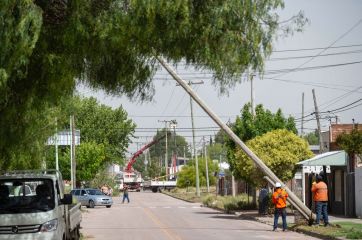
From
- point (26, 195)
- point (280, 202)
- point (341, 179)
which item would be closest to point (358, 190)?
point (341, 179)

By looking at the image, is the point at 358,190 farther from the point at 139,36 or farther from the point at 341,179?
the point at 139,36

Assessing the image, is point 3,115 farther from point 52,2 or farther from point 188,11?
point 188,11

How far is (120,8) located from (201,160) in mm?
101981

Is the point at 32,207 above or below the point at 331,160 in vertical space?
below

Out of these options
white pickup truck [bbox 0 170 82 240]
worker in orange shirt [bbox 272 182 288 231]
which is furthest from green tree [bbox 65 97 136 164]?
white pickup truck [bbox 0 170 82 240]

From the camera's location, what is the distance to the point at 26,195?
15719 mm

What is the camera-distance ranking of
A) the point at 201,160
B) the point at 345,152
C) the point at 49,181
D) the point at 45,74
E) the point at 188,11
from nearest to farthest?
the point at 188,11, the point at 45,74, the point at 49,181, the point at 345,152, the point at 201,160

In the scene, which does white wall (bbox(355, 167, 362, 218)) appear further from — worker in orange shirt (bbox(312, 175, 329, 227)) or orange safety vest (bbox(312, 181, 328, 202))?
orange safety vest (bbox(312, 181, 328, 202))

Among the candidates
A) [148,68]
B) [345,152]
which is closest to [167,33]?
[148,68]

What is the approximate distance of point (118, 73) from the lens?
1363 cm

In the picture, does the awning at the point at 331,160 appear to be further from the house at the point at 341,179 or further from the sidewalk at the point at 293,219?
the sidewalk at the point at 293,219

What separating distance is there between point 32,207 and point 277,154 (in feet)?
74.6

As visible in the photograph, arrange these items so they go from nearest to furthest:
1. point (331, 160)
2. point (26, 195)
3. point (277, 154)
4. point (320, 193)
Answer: point (26, 195), point (320, 193), point (331, 160), point (277, 154)

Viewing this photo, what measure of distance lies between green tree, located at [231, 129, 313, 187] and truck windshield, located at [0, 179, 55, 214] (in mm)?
21565
